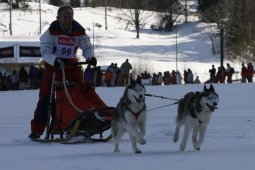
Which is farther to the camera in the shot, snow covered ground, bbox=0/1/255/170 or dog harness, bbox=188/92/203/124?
dog harness, bbox=188/92/203/124

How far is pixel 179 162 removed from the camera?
19.2 feet

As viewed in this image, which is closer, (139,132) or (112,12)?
(139,132)

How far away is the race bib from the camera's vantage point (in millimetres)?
8539

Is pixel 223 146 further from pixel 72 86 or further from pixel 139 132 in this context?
pixel 72 86

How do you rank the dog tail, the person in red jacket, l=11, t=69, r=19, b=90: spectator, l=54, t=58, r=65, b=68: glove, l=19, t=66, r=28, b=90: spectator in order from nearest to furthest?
the dog tail < l=54, t=58, r=65, b=68: glove < the person in red jacket < l=19, t=66, r=28, b=90: spectator < l=11, t=69, r=19, b=90: spectator

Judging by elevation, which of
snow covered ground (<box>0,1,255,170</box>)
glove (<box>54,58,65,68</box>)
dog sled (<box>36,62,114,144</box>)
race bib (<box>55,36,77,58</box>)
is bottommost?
snow covered ground (<box>0,1,255,170</box>)

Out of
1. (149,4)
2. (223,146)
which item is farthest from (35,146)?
(149,4)

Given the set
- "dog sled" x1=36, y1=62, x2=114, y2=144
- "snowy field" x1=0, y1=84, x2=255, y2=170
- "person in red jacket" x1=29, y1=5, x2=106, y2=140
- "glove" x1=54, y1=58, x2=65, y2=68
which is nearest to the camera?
"snowy field" x1=0, y1=84, x2=255, y2=170

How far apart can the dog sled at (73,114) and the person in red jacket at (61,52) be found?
0.07 metres

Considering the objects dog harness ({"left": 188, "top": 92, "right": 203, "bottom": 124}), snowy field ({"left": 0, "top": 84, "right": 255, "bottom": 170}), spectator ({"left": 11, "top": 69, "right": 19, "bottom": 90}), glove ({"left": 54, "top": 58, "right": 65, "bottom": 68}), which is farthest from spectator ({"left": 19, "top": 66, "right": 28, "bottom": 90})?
dog harness ({"left": 188, "top": 92, "right": 203, "bottom": 124})

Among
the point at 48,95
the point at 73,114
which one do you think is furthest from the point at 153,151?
the point at 48,95

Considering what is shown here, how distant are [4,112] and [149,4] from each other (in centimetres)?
5294

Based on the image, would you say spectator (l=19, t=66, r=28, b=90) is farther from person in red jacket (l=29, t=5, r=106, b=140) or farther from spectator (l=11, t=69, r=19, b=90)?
person in red jacket (l=29, t=5, r=106, b=140)

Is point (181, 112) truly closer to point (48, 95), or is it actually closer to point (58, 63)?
point (58, 63)
